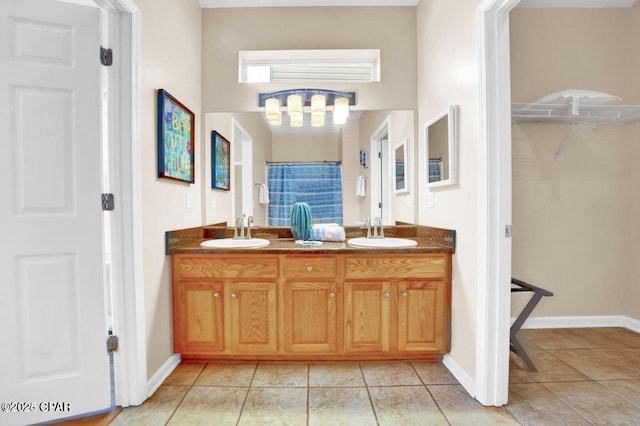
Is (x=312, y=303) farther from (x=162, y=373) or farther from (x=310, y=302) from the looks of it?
(x=162, y=373)

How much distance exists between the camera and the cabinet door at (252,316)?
2033 millimetres

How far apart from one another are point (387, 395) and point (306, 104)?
2.15 metres

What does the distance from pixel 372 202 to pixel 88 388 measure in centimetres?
A: 215

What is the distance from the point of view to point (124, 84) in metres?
1.62

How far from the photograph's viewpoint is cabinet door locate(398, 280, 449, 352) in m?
2.04

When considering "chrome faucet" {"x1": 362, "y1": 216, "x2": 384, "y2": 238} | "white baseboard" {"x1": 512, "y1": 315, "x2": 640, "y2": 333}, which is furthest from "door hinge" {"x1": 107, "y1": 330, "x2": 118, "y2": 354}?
"white baseboard" {"x1": 512, "y1": 315, "x2": 640, "y2": 333}

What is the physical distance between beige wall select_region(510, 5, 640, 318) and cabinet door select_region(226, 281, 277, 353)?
2098 mm

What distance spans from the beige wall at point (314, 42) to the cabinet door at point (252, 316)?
1.47 m

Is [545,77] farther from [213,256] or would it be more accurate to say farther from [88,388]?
[88,388]

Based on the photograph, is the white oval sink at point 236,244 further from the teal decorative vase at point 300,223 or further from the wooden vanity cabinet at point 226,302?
the teal decorative vase at point 300,223

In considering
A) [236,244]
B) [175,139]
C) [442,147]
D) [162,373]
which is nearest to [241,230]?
[236,244]

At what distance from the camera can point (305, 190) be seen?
2.59 metres

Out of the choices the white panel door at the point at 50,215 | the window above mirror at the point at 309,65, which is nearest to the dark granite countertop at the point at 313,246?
the white panel door at the point at 50,215

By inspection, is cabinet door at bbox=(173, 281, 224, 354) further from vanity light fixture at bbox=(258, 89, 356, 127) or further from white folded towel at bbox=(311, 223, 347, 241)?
vanity light fixture at bbox=(258, 89, 356, 127)
